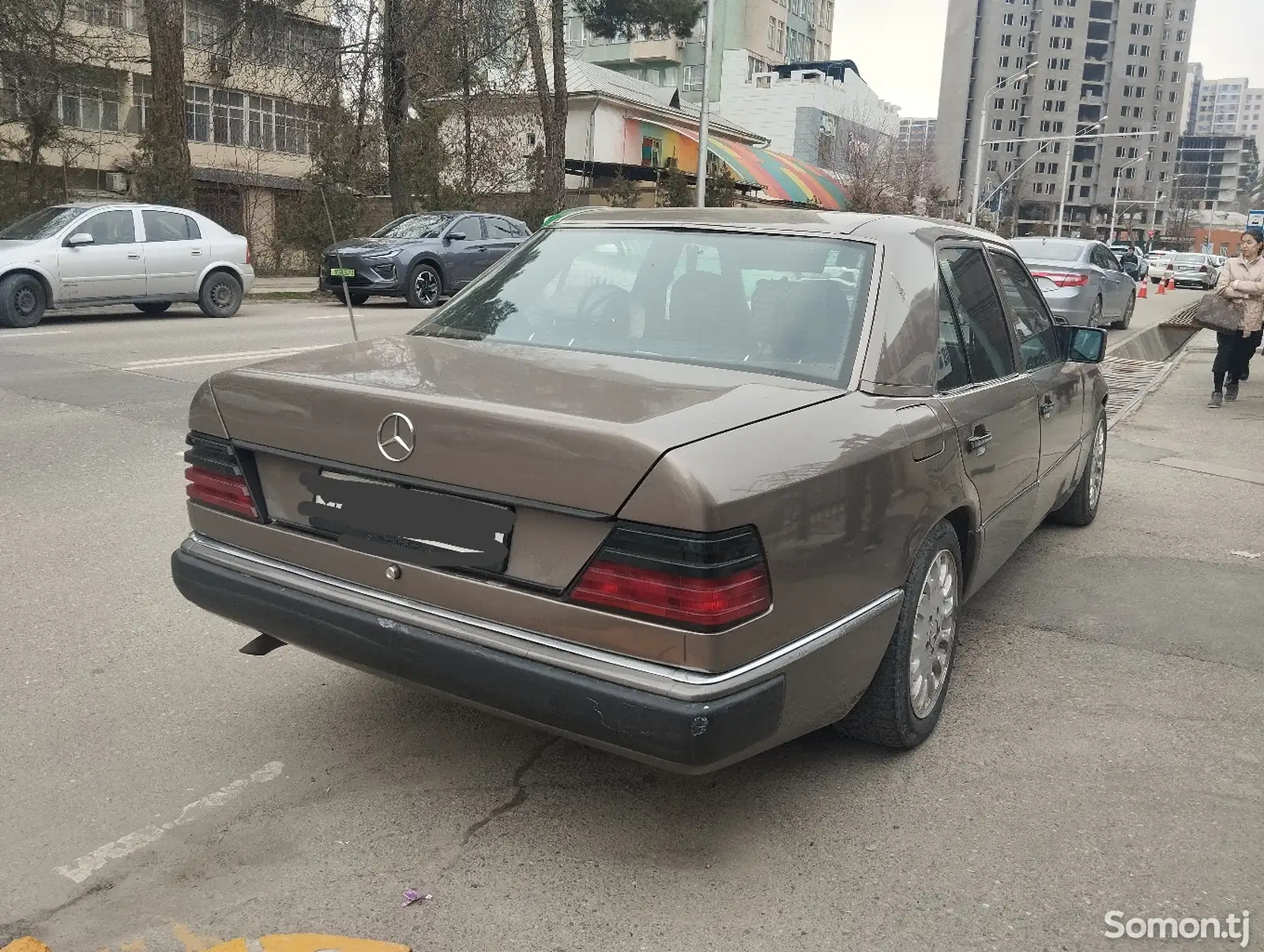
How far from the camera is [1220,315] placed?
431 inches

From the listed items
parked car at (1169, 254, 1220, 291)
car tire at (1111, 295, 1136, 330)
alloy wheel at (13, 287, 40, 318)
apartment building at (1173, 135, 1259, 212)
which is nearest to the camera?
alloy wheel at (13, 287, 40, 318)

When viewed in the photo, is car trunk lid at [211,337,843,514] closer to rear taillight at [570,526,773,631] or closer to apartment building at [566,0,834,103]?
rear taillight at [570,526,773,631]

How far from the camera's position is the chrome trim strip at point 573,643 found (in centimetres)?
260

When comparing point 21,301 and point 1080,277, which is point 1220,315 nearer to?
point 1080,277

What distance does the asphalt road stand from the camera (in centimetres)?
270

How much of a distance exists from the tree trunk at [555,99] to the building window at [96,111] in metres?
15.8

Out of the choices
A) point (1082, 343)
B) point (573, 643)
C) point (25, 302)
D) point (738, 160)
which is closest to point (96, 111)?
point (738, 160)

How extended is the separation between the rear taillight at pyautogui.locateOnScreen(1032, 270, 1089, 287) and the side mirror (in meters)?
12.2

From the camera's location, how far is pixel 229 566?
3305 mm

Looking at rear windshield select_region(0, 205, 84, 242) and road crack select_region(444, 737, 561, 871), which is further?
rear windshield select_region(0, 205, 84, 242)

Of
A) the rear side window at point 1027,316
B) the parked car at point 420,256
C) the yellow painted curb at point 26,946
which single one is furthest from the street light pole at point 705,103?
the yellow painted curb at point 26,946

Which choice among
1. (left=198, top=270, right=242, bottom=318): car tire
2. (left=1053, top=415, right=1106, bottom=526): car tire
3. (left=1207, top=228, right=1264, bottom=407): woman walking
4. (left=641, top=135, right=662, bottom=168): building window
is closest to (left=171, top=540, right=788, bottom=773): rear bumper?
(left=1053, top=415, right=1106, bottom=526): car tire

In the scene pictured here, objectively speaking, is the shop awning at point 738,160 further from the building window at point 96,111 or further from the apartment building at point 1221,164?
the apartment building at point 1221,164

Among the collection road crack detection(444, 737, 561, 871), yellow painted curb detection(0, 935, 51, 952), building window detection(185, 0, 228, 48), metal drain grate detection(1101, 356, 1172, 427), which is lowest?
metal drain grate detection(1101, 356, 1172, 427)
